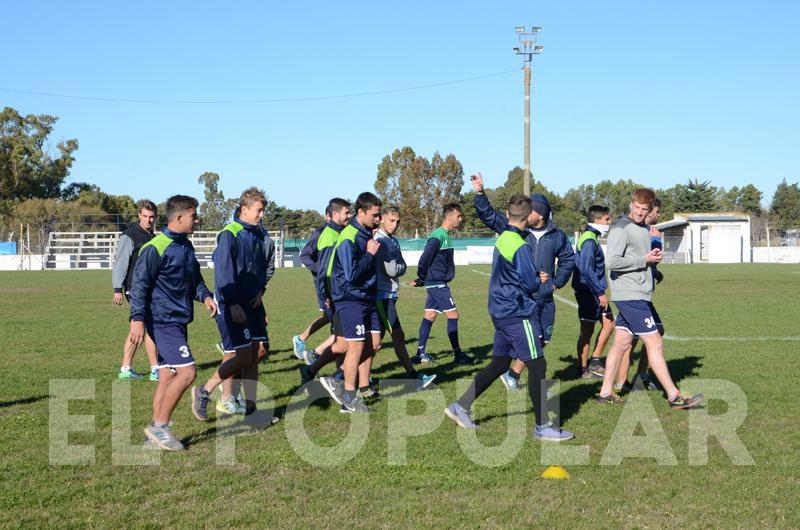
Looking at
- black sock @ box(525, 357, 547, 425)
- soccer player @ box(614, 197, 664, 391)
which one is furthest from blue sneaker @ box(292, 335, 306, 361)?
black sock @ box(525, 357, 547, 425)

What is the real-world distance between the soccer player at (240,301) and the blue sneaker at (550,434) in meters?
2.43

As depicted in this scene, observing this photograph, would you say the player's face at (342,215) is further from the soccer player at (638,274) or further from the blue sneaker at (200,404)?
the soccer player at (638,274)

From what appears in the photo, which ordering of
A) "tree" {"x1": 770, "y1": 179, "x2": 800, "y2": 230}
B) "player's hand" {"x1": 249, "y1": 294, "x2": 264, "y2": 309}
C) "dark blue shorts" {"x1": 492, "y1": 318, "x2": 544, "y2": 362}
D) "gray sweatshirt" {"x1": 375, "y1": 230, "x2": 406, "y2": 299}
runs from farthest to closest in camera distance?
1. "tree" {"x1": 770, "y1": 179, "x2": 800, "y2": 230}
2. "gray sweatshirt" {"x1": 375, "y1": 230, "x2": 406, "y2": 299}
3. "player's hand" {"x1": 249, "y1": 294, "x2": 264, "y2": 309}
4. "dark blue shorts" {"x1": 492, "y1": 318, "x2": 544, "y2": 362}

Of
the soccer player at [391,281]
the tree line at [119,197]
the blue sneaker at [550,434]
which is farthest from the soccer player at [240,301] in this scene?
the tree line at [119,197]

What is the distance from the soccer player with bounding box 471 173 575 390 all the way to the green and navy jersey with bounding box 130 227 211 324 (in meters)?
3.16

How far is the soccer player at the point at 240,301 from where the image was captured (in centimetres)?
640

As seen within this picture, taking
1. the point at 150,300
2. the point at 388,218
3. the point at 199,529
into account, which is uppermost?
the point at 388,218

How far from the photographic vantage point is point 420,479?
5.00 m

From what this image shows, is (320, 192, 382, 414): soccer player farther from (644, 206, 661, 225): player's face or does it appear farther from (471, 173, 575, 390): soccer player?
(644, 206, 661, 225): player's face

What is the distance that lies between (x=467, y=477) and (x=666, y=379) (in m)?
2.64

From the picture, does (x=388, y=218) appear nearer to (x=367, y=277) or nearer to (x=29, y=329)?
(x=367, y=277)

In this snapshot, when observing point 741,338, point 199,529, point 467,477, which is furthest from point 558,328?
point 199,529

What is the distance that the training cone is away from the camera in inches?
197

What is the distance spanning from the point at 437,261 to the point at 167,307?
15.6ft
